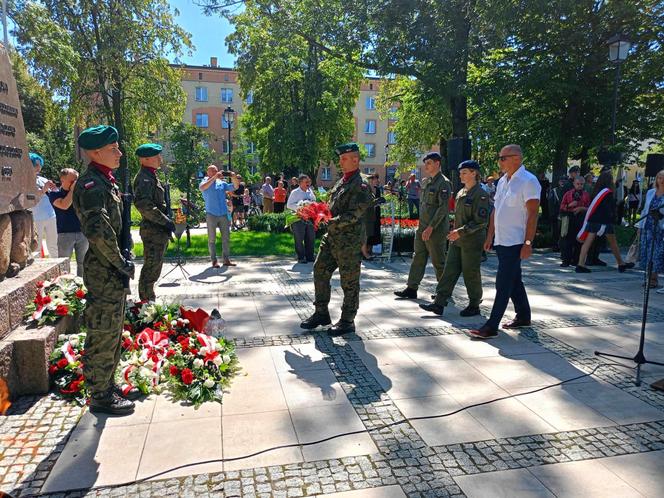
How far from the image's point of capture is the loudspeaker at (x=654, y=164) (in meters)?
12.5

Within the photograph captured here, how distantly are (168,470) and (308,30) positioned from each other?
16137 mm

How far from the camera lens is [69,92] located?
21.1m

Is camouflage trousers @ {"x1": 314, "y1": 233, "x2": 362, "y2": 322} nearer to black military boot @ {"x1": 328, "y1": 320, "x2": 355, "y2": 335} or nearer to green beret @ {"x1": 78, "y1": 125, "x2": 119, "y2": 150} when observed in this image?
black military boot @ {"x1": 328, "y1": 320, "x2": 355, "y2": 335}

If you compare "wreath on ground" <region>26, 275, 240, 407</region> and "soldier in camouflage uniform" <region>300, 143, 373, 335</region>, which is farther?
"soldier in camouflage uniform" <region>300, 143, 373, 335</region>

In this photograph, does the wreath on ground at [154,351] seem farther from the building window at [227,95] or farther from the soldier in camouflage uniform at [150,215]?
the building window at [227,95]

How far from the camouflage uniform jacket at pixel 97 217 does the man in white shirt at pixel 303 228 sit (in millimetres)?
6999

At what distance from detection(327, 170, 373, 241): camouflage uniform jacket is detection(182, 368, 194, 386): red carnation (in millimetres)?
2263

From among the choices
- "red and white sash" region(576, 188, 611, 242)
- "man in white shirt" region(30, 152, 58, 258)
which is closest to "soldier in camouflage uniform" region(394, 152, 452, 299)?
"red and white sash" region(576, 188, 611, 242)

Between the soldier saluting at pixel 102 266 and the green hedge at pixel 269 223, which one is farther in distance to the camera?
the green hedge at pixel 269 223

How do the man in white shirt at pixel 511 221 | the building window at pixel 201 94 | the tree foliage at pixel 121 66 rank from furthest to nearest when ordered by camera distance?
the building window at pixel 201 94
the tree foliage at pixel 121 66
the man in white shirt at pixel 511 221

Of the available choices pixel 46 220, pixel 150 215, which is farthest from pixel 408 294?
pixel 46 220

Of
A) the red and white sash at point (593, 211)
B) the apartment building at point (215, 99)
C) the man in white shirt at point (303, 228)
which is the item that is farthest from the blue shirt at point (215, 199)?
the apartment building at point (215, 99)

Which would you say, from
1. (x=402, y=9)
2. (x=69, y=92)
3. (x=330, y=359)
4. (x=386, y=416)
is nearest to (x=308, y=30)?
(x=402, y=9)

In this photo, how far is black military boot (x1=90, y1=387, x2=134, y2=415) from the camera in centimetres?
376
